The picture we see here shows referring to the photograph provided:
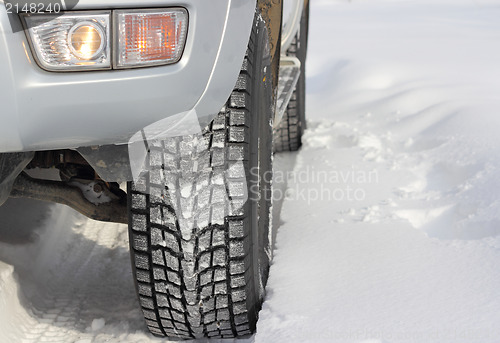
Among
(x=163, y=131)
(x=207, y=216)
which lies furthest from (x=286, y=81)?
(x=163, y=131)

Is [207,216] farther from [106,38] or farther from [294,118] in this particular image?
[294,118]

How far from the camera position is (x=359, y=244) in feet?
6.77

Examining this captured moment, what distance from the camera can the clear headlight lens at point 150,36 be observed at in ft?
3.98

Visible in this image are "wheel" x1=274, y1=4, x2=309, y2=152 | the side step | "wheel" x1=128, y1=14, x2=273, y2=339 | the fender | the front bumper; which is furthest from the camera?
"wheel" x1=274, y1=4, x2=309, y2=152

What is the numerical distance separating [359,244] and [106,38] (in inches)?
46.4

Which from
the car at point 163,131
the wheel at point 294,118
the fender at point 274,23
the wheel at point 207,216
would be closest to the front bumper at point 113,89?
the car at point 163,131

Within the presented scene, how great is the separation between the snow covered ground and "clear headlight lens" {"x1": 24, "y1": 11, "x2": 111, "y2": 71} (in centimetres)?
86

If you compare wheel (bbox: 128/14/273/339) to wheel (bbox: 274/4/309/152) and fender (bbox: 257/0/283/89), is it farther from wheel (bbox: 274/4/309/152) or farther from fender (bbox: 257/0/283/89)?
wheel (bbox: 274/4/309/152)

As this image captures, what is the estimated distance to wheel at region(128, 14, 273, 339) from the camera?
5.01 ft

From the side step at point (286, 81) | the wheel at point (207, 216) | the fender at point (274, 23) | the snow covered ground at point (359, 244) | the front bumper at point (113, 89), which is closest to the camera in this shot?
the front bumper at point (113, 89)

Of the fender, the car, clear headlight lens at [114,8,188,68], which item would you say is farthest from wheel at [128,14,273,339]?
clear headlight lens at [114,8,188,68]

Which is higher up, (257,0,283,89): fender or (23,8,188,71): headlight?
(23,8,188,71): headlight

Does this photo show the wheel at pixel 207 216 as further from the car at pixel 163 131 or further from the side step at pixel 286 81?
the side step at pixel 286 81

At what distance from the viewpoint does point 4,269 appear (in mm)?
2070
